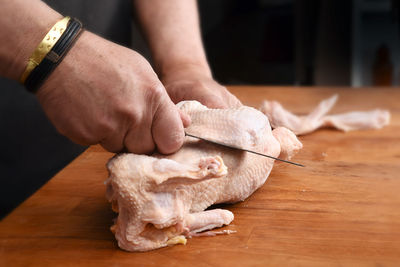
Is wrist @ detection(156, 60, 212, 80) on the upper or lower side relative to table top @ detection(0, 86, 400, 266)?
upper

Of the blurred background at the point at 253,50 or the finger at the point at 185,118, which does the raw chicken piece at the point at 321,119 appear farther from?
the blurred background at the point at 253,50

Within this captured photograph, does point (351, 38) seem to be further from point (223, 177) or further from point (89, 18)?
point (223, 177)

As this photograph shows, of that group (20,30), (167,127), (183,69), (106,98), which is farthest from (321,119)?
(20,30)

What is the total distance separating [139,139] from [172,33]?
75 centimetres

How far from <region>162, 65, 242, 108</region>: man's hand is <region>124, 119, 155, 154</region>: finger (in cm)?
32

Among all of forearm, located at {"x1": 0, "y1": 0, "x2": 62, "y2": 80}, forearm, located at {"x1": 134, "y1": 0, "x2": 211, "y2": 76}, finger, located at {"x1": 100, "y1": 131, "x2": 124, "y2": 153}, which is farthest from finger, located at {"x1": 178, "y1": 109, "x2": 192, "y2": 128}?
forearm, located at {"x1": 134, "y1": 0, "x2": 211, "y2": 76}

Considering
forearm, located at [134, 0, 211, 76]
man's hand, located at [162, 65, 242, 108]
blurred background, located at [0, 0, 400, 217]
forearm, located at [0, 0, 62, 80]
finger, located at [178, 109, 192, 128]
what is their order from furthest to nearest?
forearm, located at [134, 0, 211, 76]
blurred background, located at [0, 0, 400, 217]
man's hand, located at [162, 65, 242, 108]
finger, located at [178, 109, 192, 128]
forearm, located at [0, 0, 62, 80]

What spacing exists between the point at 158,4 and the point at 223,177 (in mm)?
881

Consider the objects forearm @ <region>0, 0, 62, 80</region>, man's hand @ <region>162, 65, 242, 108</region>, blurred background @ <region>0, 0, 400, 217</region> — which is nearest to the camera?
forearm @ <region>0, 0, 62, 80</region>

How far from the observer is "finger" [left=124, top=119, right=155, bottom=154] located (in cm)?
117

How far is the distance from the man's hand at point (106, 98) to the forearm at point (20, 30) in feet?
0.22

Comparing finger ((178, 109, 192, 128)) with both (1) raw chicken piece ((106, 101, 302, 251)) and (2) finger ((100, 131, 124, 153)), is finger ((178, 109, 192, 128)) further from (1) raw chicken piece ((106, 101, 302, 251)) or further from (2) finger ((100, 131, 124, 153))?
(2) finger ((100, 131, 124, 153))

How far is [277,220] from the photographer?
1.22 m

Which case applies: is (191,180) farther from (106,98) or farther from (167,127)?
(106,98)
